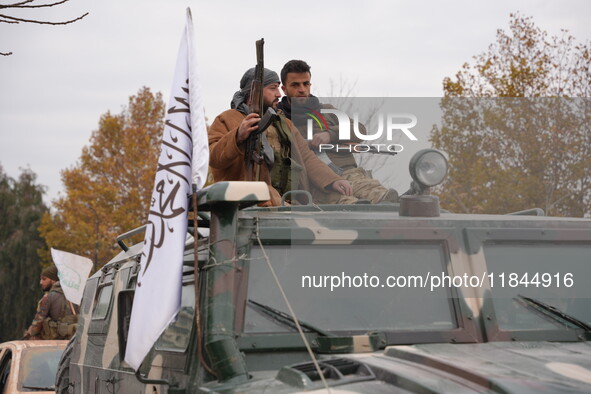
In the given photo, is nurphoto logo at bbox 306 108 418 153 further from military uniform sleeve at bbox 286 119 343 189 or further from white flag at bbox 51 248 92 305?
white flag at bbox 51 248 92 305

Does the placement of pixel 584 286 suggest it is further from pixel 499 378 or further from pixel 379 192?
pixel 379 192

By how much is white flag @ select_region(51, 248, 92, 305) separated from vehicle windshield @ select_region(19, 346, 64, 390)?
1.49 m

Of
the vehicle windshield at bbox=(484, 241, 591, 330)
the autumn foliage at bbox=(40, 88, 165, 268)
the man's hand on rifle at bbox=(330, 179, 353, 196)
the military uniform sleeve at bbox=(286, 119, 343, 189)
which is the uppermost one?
the autumn foliage at bbox=(40, 88, 165, 268)

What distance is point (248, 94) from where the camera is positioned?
6.66 metres

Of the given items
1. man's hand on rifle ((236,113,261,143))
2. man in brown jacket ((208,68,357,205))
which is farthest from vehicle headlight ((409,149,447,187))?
man in brown jacket ((208,68,357,205))

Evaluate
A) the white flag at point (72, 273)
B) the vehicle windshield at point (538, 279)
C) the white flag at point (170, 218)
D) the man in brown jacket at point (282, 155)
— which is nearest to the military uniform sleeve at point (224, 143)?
the man in brown jacket at point (282, 155)

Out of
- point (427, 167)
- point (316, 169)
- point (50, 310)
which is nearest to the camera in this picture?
point (427, 167)

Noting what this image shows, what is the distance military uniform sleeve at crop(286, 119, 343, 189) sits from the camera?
6676 mm

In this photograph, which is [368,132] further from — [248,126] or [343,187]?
[248,126]

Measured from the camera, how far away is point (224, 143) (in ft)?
19.5

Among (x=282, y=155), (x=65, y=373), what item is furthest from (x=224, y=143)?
(x=65, y=373)

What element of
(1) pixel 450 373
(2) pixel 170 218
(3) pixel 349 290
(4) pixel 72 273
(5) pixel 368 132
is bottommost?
(1) pixel 450 373

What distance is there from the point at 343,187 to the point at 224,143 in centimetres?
104

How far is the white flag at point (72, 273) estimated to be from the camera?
12.1 metres
